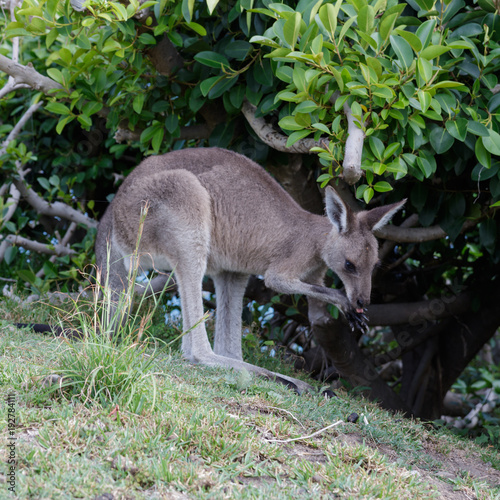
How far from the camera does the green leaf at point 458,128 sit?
3750 mm

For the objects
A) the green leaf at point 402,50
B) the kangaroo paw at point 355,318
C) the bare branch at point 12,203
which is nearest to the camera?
the green leaf at point 402,50

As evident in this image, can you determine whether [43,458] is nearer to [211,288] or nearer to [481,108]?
[481,108]

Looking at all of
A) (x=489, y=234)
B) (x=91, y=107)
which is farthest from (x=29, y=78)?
(x=489, y=234)

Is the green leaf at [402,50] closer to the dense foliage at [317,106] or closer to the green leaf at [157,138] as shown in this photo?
the dense foliage at [317,106]

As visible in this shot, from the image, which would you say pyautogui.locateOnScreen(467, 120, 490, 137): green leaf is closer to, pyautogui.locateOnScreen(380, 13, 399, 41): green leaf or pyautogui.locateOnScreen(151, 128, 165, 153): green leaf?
pyautogui.locateOnScreen(380, 13, 399, 41): green leaf

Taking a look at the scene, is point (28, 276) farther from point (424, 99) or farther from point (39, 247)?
point (424, 99)

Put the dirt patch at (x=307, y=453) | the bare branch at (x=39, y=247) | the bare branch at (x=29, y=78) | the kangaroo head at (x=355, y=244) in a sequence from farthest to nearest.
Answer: the bare branch at (x=39, y=247) < the bare branch at (x=29, y=78) < the kangaroo head at (x=355, y=244) < the dirt patch at (x=307, y=453)

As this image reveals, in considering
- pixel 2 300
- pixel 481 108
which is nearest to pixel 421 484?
pixel 481 108

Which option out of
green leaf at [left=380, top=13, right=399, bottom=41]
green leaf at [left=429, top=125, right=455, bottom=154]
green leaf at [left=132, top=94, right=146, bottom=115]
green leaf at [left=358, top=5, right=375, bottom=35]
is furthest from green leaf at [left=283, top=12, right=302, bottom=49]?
green leaf at [left=132, top=94, right=146, bottom=115]

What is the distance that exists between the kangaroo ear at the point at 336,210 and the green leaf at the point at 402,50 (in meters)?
0.95

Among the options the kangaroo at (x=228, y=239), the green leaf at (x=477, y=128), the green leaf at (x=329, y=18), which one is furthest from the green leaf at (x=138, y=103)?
the green leaf at (x=477, y=128)

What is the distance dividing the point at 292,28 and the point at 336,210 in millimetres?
1287

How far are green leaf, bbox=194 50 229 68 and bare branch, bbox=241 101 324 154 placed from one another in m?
0.48

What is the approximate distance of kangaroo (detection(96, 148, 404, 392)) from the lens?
13.9ft
